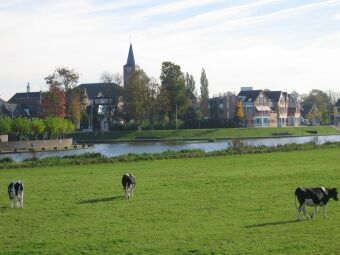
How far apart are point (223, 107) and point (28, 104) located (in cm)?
5469

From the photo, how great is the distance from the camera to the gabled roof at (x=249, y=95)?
150 meters

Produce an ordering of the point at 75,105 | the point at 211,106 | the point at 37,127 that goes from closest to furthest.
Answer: the point at 37,127
the point at 75,105
the point at 211,106

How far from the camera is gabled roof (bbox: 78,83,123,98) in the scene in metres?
152

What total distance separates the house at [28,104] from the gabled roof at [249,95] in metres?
54.2

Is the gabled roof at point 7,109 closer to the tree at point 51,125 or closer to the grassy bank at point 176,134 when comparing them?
the grassy bank at point 176,134

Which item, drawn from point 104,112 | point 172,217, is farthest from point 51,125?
point 172,217

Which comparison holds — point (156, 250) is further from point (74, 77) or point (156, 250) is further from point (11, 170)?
point (74, 77)

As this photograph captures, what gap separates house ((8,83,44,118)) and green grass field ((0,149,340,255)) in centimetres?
12730

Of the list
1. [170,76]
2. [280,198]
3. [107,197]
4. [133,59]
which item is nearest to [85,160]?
[107,197]

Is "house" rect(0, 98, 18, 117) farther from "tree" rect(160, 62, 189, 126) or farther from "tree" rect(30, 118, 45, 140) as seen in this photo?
"tree" rect(30, 118, 45, 140)

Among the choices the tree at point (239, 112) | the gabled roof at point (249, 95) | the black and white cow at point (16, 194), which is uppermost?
the gabled roof at point (249, 95)

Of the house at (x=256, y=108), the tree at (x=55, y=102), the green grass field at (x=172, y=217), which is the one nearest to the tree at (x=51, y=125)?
the tree at (x=55, y=102)

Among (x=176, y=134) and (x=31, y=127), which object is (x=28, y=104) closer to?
(x=176, y=134)

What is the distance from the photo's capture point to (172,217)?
19609 mm
